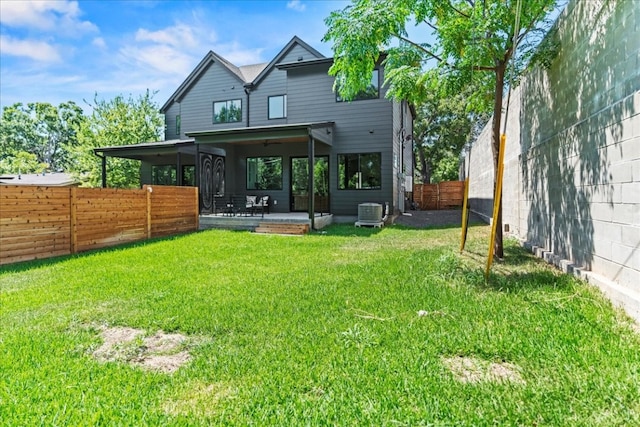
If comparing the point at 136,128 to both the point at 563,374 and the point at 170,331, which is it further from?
the point at 563,374

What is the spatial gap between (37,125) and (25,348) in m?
50.8

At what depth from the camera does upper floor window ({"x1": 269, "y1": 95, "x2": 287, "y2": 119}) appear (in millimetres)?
14992

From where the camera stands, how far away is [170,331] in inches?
130

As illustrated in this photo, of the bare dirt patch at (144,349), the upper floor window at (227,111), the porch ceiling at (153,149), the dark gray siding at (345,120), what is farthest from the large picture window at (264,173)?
the bare dirt patch at (144,349)

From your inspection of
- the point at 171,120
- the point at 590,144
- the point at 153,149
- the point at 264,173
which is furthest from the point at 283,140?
the point at 590,144

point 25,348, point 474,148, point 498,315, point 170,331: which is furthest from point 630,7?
point 474,148

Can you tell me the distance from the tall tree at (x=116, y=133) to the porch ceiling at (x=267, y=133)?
8.18 m

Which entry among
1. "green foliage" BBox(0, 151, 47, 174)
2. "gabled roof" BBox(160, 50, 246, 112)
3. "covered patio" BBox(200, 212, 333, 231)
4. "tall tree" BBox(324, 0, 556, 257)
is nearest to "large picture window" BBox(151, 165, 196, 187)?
"gabled roof" BBox(160, 50, 246, 112)

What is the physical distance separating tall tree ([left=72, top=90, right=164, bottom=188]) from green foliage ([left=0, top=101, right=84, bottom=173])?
78.0ft

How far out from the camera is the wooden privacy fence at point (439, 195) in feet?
74.8

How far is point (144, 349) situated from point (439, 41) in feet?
20.0

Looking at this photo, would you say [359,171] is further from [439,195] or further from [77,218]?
[439,195]

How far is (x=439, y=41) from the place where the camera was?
5.92 metres

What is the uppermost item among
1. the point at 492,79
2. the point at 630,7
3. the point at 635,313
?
the point at 492,79
